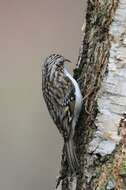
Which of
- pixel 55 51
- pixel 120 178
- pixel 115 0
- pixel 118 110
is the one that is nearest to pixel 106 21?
pixel 115 0

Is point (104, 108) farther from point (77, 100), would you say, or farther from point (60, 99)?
point (60, 99)

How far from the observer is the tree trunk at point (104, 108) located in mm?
2668

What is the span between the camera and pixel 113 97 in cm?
270

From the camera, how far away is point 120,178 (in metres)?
2.66

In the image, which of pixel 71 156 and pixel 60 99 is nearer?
pixel 71 156

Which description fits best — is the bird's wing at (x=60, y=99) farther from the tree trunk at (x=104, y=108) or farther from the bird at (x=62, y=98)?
the tree trunk at (x=104, y=108)

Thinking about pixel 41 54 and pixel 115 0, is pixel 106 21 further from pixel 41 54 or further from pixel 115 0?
pixel 41 54

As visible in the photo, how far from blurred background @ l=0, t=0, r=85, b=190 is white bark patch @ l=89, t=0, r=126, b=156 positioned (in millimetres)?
2485

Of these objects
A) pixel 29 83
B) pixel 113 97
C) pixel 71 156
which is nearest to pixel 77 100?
pixel 71 156

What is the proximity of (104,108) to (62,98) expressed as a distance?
503 mm

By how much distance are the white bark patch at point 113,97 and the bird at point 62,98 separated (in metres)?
0.25

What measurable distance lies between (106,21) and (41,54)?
2570mm

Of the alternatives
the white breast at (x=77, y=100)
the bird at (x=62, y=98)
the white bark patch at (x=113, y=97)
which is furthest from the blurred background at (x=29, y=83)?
the white bark patch at (x=113, y=97)

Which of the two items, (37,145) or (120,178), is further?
(37,145)
